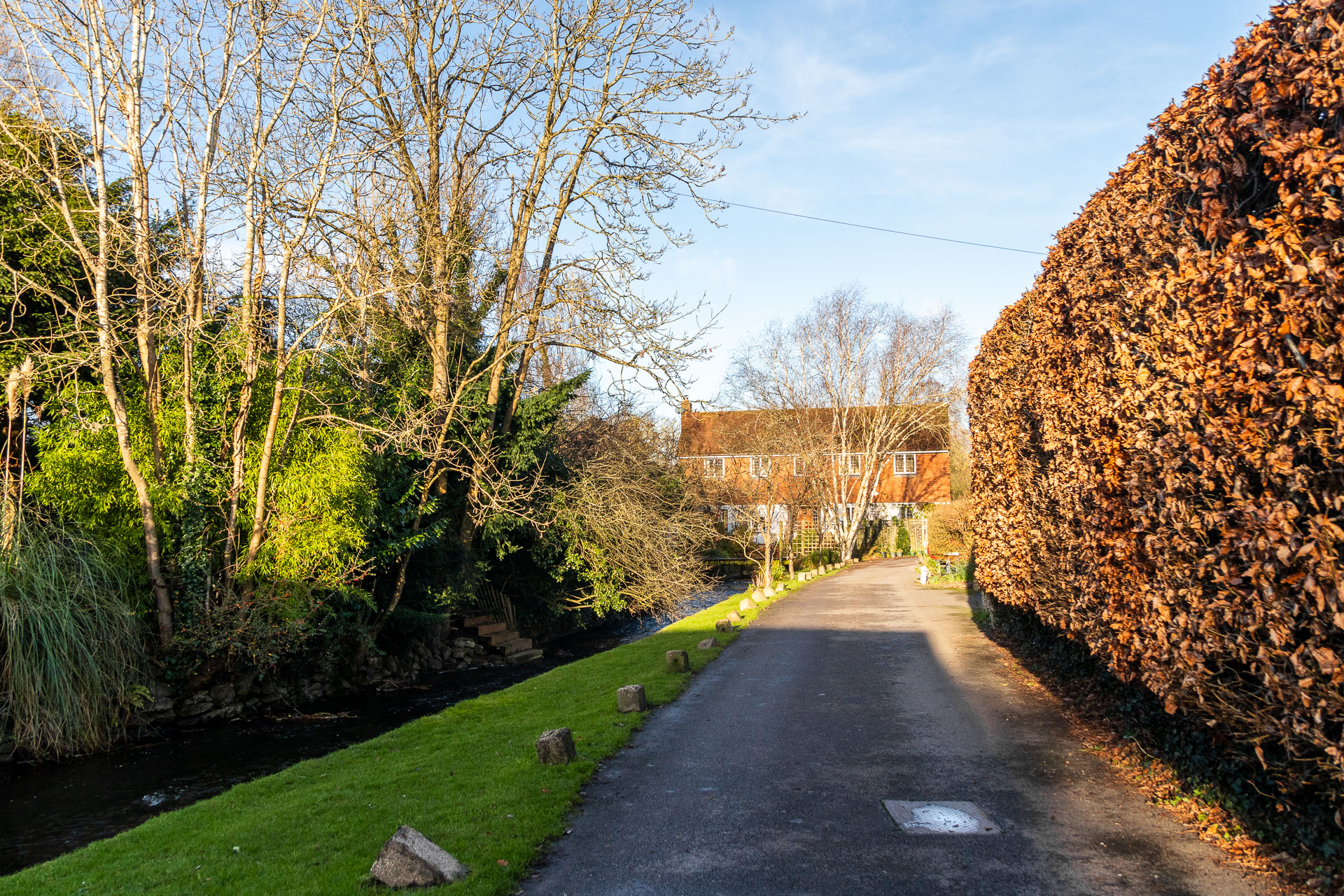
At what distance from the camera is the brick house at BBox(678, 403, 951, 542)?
118ft

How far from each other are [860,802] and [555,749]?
9.14ft

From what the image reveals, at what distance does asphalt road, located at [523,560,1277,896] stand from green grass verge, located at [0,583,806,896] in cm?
34

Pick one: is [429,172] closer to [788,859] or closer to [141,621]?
[141,621]

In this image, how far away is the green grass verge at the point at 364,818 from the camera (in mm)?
5238

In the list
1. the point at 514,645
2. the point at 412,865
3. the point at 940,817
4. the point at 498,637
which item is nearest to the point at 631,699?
the point at 940,817

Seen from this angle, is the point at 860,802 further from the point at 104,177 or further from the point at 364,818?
the point at 104,177

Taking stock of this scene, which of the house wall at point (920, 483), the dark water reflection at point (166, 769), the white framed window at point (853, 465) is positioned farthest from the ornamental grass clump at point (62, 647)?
the house wall at point (920, 483)

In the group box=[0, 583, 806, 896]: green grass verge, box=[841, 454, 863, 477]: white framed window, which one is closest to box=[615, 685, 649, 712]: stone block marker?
box=[0, 583, 806, 896]: green grass verge

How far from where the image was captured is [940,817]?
5.90m

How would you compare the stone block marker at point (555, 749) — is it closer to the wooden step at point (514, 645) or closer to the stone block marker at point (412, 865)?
the stone block marker at point (412, 865)

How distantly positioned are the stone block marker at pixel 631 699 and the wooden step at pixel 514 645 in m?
10.9

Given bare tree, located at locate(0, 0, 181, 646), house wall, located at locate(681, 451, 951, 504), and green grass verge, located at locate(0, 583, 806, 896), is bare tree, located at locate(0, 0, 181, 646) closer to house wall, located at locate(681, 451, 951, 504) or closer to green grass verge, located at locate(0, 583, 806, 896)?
green grass verge, located at locate(0, 583, 806, 896)

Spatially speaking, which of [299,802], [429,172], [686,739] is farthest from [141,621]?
[429,172]

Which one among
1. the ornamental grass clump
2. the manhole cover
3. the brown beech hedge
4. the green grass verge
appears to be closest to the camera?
the brown beech hedge
